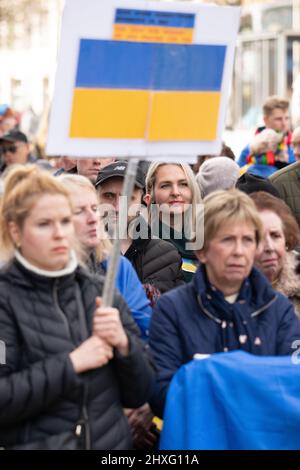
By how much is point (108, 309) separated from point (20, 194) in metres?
0.54

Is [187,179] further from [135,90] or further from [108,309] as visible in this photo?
[108,309]

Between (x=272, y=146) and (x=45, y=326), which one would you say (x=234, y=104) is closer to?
(x=272, y=146)

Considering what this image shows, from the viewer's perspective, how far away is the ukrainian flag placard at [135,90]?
4289mm

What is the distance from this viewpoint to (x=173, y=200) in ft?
22.2

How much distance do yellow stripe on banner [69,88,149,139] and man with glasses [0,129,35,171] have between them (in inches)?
334

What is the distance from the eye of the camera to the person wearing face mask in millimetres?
5473

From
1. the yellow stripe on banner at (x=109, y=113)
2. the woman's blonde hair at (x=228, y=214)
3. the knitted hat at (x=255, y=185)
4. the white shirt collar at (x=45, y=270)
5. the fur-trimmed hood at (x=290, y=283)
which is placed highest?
the yellow stripe on banner at (x=109, y=113)

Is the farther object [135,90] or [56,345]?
[135,90]

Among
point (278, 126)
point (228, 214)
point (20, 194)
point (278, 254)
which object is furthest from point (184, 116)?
point (278, 126)

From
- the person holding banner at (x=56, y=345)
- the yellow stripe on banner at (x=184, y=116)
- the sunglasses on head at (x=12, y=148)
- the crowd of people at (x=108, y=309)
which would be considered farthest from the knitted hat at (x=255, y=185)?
the sunglasses on head at (x=12, y=148)

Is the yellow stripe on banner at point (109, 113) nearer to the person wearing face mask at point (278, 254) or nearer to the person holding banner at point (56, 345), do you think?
the person holding banner at point (56, 345)

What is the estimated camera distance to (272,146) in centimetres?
1025

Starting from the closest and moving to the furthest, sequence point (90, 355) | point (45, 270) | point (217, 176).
Result: point (90, 355), point (45, 270), point (217, 176)

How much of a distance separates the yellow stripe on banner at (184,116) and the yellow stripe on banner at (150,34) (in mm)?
200
